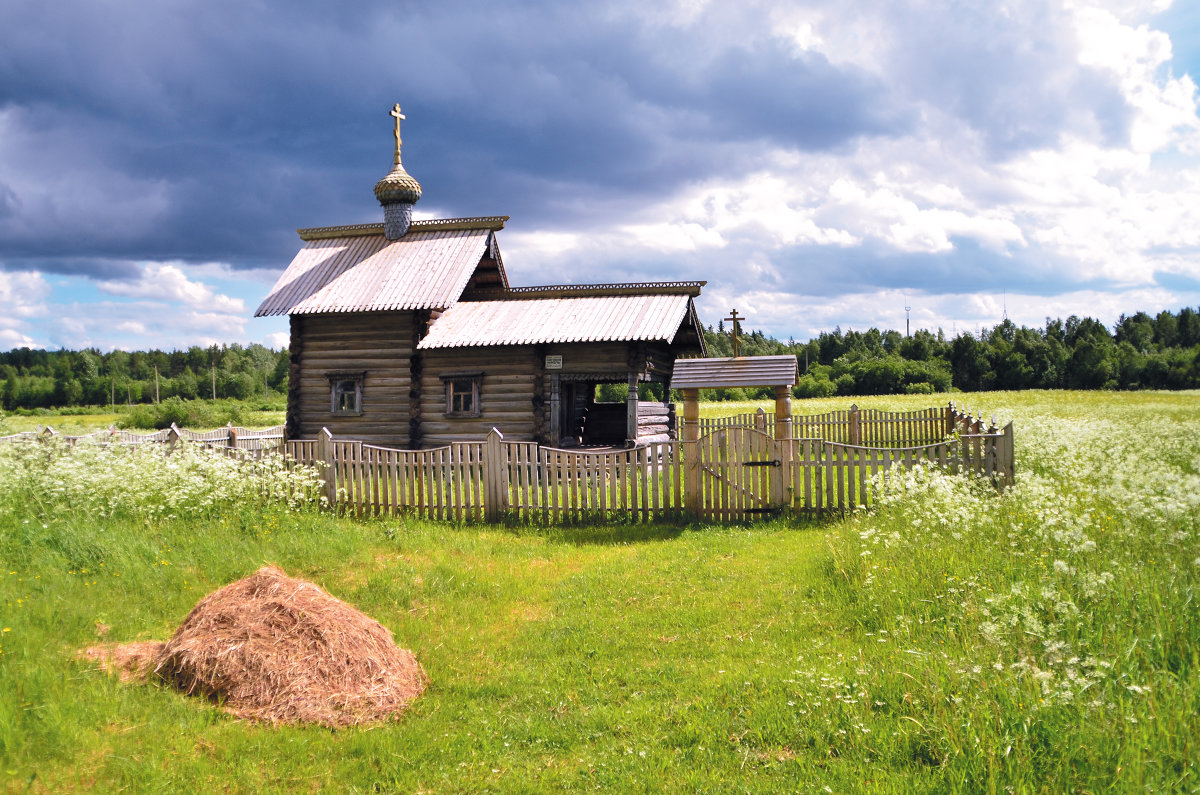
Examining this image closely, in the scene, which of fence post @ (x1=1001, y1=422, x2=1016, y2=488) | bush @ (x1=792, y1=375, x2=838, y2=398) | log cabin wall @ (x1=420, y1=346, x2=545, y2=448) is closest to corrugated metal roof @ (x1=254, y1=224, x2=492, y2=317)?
log cabin wall @ (x1=420, y1=346, x2=545, y2=448)

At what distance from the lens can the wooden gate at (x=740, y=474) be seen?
Result: 39.3 feet

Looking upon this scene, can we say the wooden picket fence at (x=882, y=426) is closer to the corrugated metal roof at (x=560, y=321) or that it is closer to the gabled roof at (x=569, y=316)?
the gabled roof at (x=569, y=316)

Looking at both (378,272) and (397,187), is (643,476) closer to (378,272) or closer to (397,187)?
(378,272)

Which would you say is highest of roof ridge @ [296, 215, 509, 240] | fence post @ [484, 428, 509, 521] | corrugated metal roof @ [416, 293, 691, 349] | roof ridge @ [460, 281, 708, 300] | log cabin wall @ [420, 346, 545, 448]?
roof ridge @ [296, 215, 509, 240]

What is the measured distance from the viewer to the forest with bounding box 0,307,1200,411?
79.0 m

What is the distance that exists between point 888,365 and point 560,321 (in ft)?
237

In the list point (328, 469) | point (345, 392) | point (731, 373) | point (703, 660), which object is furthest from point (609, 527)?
point (345, 392)

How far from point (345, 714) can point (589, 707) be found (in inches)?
71.0

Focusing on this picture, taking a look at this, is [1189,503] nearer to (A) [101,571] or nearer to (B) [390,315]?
(A) [101,571]

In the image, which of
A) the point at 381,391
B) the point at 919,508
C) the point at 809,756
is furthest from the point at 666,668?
the point at 381,391

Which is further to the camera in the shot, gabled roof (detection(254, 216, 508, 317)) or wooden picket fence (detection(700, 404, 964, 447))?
wooden picket fence (detection(700, 404, 964, 447))

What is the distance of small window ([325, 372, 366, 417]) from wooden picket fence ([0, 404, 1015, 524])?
8667 mm

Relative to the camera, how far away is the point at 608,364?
19500 mm

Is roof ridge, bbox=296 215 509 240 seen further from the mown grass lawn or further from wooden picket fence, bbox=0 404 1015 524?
the mown grass lawn
